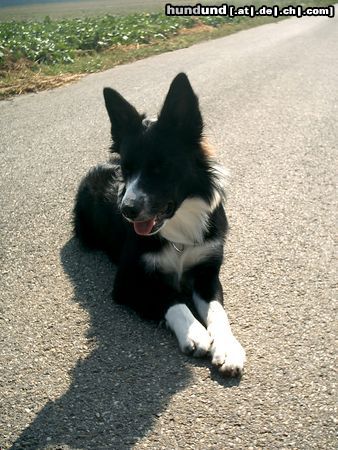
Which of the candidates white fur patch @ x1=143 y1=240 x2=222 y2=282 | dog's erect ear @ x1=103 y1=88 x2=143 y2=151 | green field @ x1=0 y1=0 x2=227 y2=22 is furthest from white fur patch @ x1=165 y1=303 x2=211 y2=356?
green field @ x1=0 y1=0 x2=227 y2=22

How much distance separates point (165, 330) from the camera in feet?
11.5

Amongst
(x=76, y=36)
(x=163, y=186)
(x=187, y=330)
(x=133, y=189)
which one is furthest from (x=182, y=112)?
(x=76, y=36)

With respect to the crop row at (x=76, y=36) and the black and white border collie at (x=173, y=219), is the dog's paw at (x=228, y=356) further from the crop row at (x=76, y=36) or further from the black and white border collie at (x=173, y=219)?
the crop row at (x=76, y=36)

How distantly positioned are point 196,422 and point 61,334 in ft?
4.31

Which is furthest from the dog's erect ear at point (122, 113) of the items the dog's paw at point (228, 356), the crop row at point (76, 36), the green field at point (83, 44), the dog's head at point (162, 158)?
the crop row at point (76, 36)

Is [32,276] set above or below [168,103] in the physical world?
below

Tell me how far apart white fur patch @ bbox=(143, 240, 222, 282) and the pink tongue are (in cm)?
28

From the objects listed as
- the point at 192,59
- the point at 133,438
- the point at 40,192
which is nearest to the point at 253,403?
the point at 133,438

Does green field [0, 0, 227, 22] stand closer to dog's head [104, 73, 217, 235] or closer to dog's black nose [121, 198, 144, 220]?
dog's head [104, 73, 217, 235]

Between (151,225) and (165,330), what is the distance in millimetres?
775

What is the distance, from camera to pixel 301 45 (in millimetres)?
16516

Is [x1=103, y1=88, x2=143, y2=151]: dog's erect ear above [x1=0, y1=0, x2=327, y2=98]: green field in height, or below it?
above

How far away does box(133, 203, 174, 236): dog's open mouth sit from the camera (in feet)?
11.7

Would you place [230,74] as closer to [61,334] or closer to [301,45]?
[301,45]
